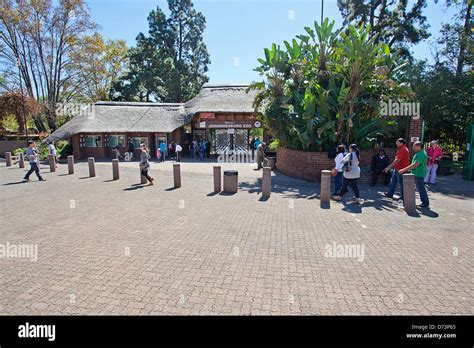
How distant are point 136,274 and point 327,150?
9.41 metres

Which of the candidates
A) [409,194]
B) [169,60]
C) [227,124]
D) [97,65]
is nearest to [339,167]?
[409,194]

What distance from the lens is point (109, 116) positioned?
2381 centimetres

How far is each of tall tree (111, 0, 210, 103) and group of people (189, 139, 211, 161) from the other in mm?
15260

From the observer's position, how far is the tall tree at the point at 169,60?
34.9 meters

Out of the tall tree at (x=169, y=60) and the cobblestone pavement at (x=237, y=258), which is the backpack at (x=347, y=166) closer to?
the cobblestone pavement at (x=237, y=258)

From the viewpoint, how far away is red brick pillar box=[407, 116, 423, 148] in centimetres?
1131

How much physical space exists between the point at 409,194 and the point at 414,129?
6.20m

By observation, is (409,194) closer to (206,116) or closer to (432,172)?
(432,172)

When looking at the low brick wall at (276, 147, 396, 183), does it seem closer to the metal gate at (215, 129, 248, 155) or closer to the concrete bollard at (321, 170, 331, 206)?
the concrete bollard at (321, 170, 331, 206)

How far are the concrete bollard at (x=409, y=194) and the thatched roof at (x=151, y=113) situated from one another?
16.5 m

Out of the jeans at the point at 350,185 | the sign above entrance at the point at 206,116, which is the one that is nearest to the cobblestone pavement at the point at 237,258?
the jeans at the point at 350,185

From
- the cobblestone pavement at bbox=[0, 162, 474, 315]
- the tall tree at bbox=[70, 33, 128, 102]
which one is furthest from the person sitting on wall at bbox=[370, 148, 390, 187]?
the tall tree at bbox=[70, 33, 128, 102]

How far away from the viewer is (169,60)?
112 feet
